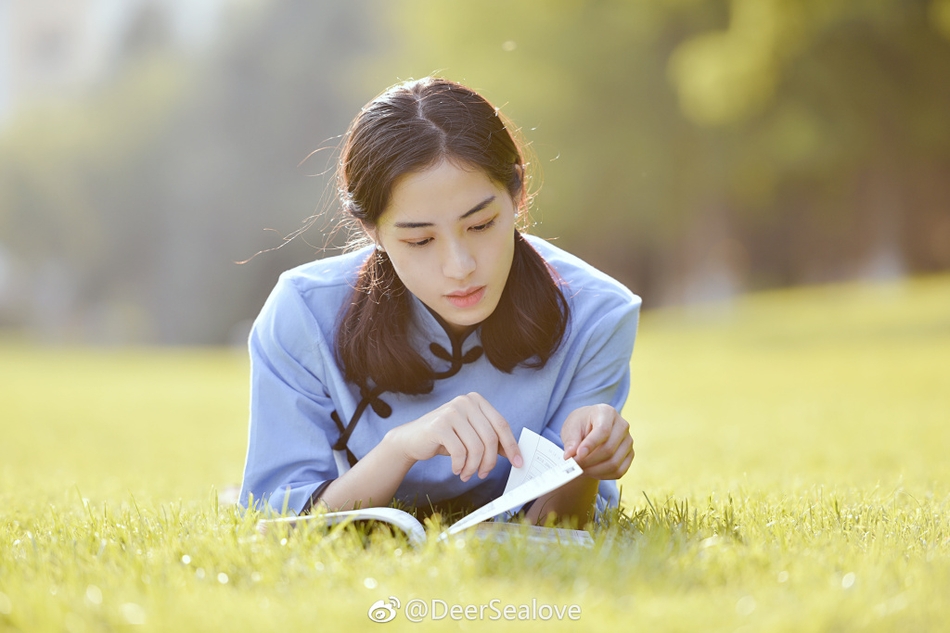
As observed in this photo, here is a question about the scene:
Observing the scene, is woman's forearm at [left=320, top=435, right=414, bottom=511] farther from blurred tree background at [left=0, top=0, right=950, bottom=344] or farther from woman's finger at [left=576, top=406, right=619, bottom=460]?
blurred tree background at [left=0, top=0, right=950, bottom=344]

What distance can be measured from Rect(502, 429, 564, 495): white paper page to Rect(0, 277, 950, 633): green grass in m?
0.23

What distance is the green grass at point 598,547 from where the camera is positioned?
69.7 inches

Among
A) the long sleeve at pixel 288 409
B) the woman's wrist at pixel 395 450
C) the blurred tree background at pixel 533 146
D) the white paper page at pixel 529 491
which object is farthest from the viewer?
the blurred tree background at pixel 533 146

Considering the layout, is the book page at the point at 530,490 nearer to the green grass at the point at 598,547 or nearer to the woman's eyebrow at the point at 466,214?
the green grass at the point at 598,547

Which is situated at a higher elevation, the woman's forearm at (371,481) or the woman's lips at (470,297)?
the woman's lips at (470,297)

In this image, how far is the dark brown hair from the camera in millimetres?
2564

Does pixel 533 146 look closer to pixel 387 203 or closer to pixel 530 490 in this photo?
pixel 387 203

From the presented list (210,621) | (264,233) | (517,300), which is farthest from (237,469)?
(264,233)

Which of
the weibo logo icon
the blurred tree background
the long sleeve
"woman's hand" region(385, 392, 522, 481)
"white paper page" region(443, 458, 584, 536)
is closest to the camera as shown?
the weibo logo icon

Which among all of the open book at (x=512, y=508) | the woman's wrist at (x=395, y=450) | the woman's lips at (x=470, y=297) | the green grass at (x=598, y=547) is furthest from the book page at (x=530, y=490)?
the woman's lips at (x=470, y=297)

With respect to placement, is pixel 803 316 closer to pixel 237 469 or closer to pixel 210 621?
pixel 237 469

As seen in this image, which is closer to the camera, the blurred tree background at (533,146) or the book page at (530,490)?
the book page at (530,490)

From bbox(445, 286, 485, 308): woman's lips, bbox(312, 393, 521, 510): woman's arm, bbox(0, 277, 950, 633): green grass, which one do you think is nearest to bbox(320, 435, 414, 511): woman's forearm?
bbox(312, 393, 521, 510): woman's arm

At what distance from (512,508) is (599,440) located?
277 millimetres
